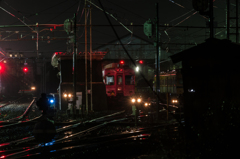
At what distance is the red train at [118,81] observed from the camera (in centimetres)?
2720

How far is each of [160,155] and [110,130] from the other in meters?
5.26

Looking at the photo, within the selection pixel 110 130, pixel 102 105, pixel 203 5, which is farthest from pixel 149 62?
pixel 203 5

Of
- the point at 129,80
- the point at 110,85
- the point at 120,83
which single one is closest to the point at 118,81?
the point at 120,83

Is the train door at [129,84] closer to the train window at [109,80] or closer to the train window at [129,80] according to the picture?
the train window at [129,80]

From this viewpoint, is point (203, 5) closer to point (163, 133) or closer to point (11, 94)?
point (163, 133)

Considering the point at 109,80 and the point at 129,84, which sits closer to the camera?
the point at 109,80

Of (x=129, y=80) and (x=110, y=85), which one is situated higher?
(x=129, y=80)

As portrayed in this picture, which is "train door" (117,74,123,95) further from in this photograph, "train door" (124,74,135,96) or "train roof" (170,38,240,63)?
"train roof" (170,38,240,63)

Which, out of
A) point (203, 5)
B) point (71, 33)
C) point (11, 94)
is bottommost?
point (11, 94)

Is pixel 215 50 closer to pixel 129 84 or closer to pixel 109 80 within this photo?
pixel 129 84

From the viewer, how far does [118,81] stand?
2741 cm

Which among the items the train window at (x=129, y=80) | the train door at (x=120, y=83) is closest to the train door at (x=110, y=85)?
the train door at (x=120, y=83)

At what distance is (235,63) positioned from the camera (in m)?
7.22

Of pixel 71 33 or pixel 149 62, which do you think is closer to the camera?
pixel 71 33
